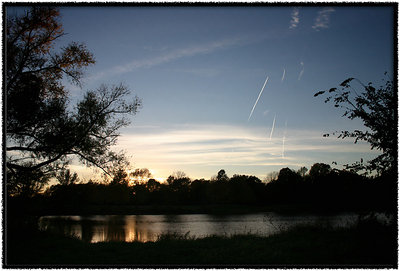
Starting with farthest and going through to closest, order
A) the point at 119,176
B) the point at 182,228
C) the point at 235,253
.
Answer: the point at 182,228
the point at 119,176
the point at 235,253

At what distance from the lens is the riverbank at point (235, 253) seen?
26.3 ft

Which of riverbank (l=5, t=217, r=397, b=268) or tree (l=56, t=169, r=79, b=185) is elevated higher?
tree (l=56, t=169, r=79, b=185)

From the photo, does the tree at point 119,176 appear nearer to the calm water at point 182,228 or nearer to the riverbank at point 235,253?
the riverbank at point 235,253

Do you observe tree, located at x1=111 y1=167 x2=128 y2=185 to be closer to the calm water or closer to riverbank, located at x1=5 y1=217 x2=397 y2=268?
riverbank, located at x1=5 y1=217 x2=397 y2=268

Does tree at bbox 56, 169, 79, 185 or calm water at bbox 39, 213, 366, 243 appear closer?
tree at bbox 56, 169, 79, 185

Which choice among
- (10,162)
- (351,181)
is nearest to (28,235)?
(10,162)

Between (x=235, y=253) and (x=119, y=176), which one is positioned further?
(x=119, y=176)

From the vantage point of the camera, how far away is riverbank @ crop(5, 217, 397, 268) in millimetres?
8031

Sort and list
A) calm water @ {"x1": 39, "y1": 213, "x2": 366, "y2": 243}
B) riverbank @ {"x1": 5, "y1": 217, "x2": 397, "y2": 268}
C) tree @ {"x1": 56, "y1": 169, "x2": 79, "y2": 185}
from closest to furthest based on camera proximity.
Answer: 1. riverbank @ {"x1": 5, "y1": 217, "x2": 397, "y2": 268}
2. tree @ {"x1": 56, "y1": 169, "x2": 79, "y2": 185}
3. calm water @ {"x1": 39, "y1": 213, "x2": 366, "y2": 243}

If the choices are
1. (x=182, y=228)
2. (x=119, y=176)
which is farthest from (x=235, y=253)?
(x=182, y=228)

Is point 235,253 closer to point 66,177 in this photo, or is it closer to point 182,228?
point 66,177

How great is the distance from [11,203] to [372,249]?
14.5m

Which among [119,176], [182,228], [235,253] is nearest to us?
[235,253]

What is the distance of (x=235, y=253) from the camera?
9320 millimetres
